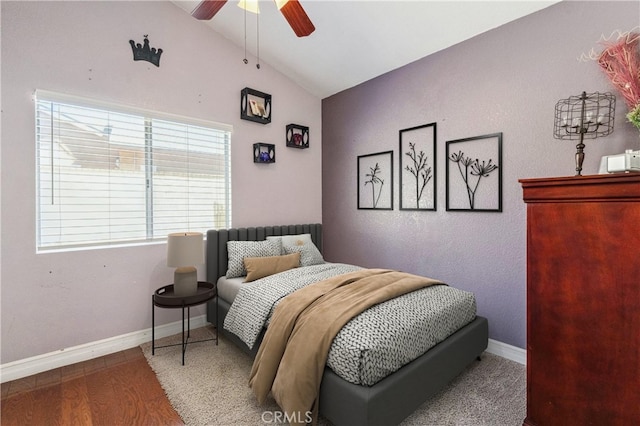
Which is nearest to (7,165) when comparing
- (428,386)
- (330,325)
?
(330,325)

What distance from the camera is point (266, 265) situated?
9.67 feet

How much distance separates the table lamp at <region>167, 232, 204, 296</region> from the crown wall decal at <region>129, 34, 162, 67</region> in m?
1.69

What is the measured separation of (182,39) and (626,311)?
12.8 ft

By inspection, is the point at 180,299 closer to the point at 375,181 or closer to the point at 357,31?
the point at 375,181

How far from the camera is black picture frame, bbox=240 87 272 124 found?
3441 millimetres

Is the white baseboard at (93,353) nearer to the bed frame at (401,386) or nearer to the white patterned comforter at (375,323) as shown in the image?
the bed frame at (401,386)

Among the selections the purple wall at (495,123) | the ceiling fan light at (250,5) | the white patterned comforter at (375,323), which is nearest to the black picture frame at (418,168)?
the purple wall at (495,123)

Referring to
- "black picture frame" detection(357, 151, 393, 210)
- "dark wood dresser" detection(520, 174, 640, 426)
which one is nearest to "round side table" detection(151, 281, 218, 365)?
"black picture frame" detection(357, 151, 393, 210)

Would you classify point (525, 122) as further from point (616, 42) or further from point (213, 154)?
point (213, 154)


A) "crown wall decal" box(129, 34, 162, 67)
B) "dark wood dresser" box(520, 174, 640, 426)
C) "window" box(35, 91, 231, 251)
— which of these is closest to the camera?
"dark wood dresser" box(520, 174, 640, 426)

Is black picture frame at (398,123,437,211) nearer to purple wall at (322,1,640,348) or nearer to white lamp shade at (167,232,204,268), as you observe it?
purple wall at (322,1,640,348)

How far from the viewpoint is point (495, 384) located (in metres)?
2.16

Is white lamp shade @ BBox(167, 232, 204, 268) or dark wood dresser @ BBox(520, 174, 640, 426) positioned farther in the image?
white lamp shade @ BBox(167, 232, 204, 268)

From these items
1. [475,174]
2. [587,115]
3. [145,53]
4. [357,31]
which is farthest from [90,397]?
[587,115]
